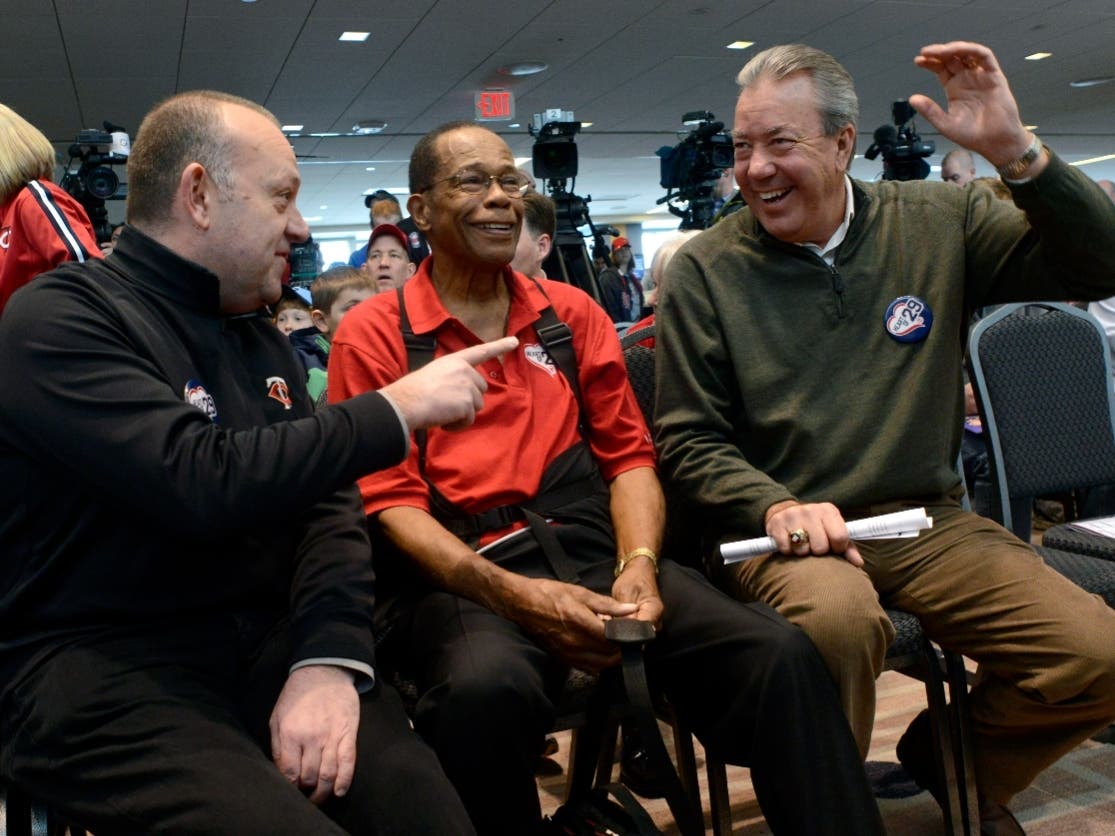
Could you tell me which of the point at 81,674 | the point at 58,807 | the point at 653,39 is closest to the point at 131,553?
the point at 81,674

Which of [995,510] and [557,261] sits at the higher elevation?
[557,261]

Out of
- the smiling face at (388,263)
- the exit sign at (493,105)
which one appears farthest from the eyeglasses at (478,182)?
the exit sign at (493,105)

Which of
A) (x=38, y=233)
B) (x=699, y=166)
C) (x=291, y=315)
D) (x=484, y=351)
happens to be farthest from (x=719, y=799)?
(x=699, y=166)

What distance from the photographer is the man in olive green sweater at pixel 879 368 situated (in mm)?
1660

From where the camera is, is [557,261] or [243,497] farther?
[557,261]

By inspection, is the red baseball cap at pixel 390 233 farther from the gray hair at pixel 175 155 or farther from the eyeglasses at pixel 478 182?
the gray hair at pixel 175 155

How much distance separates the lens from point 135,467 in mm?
1145

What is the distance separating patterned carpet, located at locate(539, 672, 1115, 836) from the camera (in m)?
1.97

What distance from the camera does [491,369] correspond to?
71.7 inches

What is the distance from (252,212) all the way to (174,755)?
703 millimetres

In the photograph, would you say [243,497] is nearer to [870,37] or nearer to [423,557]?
[423,557]

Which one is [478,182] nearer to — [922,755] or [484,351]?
[484,351]

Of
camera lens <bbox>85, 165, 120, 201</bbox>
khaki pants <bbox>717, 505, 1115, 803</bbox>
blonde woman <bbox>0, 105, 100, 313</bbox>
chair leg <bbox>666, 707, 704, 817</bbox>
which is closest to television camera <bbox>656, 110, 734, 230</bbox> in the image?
camera lens <bbox>85, 165, 120, 201</bbox>

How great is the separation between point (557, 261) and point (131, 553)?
10.5ft
